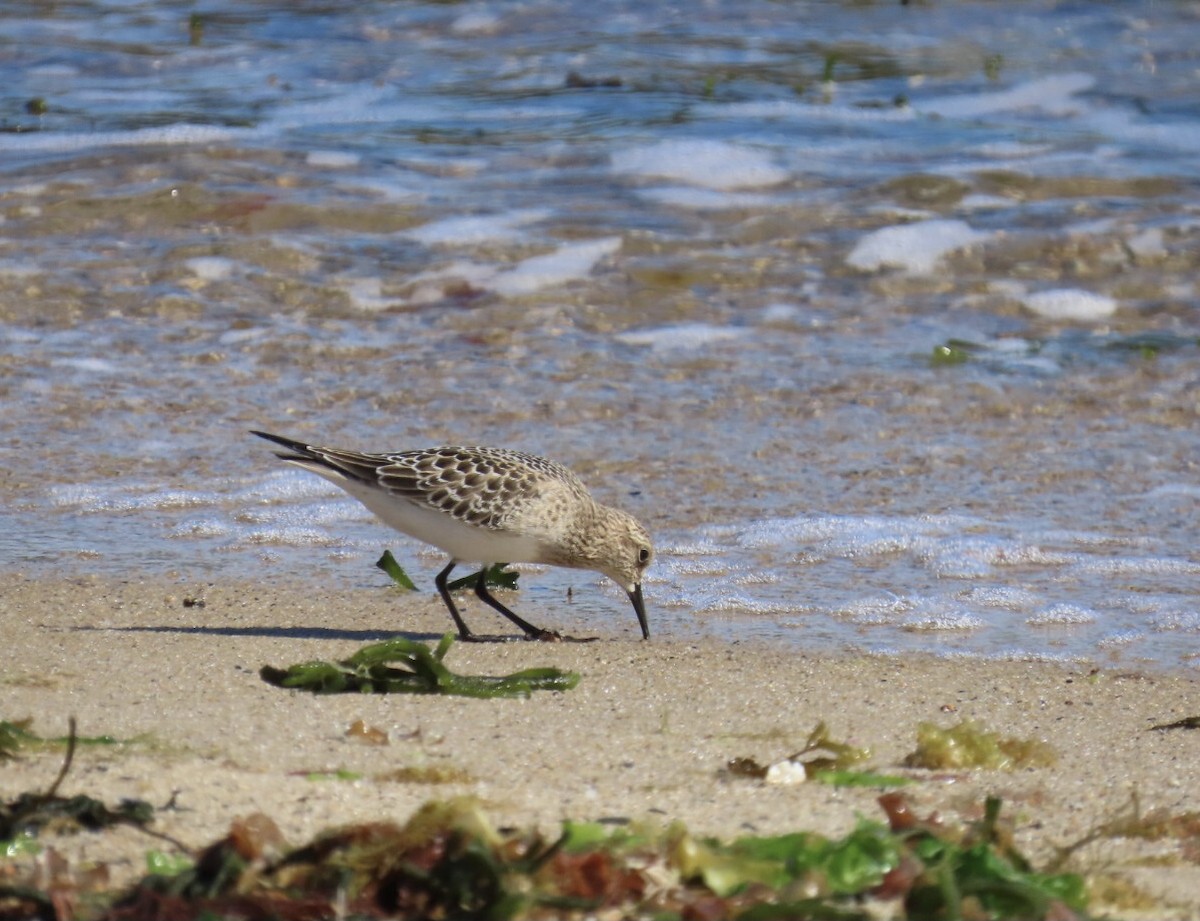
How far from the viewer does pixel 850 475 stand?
6176 mm

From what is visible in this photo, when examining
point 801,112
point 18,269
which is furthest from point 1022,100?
point 18,269

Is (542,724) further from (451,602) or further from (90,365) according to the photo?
(90,365)

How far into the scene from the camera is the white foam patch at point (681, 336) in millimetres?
7719

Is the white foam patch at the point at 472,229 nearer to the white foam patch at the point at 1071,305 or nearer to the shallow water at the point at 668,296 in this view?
the shallow water at the point at 668,296

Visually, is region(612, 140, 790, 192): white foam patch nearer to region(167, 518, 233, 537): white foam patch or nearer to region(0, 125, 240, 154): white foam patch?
region(0, 125, 240, 154): white foam patch

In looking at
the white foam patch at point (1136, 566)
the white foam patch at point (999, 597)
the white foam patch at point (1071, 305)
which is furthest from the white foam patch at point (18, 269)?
the white foam patch at point (1136, 566)

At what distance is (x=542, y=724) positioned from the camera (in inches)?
151

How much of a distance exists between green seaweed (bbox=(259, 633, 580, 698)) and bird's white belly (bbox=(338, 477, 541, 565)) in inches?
40.7

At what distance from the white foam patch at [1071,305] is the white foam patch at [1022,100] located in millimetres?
3393

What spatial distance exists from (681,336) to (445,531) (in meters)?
2.89

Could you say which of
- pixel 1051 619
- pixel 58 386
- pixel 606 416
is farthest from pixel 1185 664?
pixel 58 386

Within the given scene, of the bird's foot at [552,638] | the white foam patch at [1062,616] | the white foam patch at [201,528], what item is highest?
the white foam patch at [201,528]

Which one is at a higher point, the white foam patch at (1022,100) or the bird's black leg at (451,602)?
the white foam patch at (1022,100)

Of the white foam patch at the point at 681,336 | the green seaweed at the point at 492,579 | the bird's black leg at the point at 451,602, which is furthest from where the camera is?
the white foam patch at the point at 681,336
